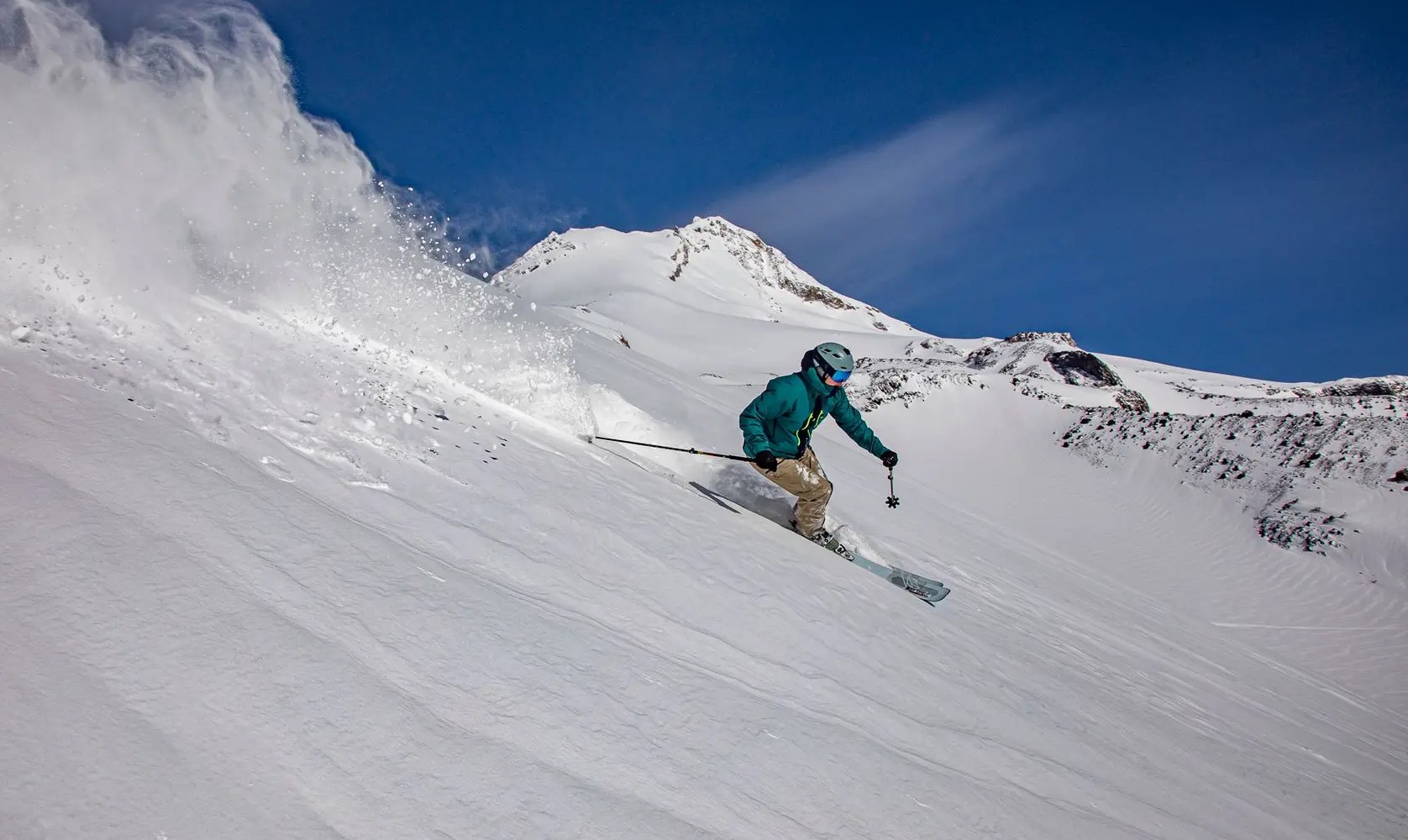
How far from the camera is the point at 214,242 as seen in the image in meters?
6.23

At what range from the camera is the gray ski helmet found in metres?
6.64

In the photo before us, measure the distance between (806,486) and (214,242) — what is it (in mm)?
5619

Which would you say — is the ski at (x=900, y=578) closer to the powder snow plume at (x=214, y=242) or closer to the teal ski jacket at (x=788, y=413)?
the teal ski jacket at (x=788, y=413)

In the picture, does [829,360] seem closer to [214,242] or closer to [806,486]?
[806,486]

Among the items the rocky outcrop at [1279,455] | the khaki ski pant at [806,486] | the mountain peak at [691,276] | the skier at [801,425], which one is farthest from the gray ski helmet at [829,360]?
the mountain peak at [691,276]

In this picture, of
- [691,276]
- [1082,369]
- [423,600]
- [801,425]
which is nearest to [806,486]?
[801,425]

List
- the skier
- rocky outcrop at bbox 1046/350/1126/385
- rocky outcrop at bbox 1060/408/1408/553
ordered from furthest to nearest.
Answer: rocky outcrop at bbox 1046/350/1126/385 < rocky outcrop at bbox 1060/408/1408/553 < the skier

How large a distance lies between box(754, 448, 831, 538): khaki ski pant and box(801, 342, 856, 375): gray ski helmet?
80 cm

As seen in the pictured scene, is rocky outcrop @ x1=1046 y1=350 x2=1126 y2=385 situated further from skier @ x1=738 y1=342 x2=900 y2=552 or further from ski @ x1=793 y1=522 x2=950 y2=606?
skier @ x1=738 y1=342 x2=900 y2=552

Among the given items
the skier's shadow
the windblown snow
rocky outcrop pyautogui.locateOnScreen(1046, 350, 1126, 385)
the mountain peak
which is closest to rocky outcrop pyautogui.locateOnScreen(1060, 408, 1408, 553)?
the windblown snow

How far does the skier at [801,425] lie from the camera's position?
666cm

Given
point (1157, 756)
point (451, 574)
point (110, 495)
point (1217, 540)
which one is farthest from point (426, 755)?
point (1217, 540)

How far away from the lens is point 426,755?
82.7 inches

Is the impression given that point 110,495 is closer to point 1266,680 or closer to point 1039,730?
point 1039,730
